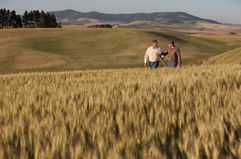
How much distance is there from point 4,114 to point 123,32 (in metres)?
90.6

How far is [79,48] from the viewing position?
81125 millimetres

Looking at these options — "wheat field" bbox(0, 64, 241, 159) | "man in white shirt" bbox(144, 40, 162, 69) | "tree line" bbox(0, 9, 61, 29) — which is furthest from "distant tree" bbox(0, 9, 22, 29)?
"wheat field" bbox(0, 64, 241, 159)

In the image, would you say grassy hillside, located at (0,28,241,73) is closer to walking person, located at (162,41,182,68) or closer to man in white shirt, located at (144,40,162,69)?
man in white shirt, located at (144,40,162,69)

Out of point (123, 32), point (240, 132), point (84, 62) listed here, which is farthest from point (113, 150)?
point (123, 32)

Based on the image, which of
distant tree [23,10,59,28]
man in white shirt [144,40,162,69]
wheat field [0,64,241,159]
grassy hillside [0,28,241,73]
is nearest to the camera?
wheat field [0,64,241,159]

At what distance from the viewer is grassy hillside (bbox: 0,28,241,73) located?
64.4 metres

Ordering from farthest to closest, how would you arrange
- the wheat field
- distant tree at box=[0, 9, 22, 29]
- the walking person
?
distant tree at box=[0, 9, 22, 29] → the walking person → the wheat field

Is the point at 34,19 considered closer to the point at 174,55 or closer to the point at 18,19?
the point at 18,19

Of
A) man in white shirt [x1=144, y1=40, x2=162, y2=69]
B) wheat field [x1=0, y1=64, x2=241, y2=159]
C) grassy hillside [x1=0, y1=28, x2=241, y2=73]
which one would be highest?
wheat field [x1=0, y1=64, x2=241, y2=159]

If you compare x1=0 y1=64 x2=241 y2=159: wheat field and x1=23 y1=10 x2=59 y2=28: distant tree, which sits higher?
x1=0 y1=64 x2=241 y2=159: wheat field

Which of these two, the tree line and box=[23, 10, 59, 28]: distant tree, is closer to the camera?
box=[23, 10, 59, 28]: distant tree

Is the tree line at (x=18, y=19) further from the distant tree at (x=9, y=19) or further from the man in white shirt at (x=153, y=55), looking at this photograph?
the man in white shirt at (x=153, y=55)

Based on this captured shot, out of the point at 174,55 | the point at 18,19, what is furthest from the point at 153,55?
the point at 18,19

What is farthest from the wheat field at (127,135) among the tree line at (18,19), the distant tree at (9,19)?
the distant tree at (9,19)
